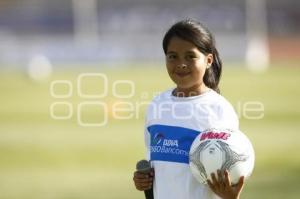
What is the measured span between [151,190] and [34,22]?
26.2 meters

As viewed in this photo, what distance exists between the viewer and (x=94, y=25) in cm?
3138

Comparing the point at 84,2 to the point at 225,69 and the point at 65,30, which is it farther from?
the point at 225,69

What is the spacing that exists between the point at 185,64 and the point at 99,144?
8752 millimetres

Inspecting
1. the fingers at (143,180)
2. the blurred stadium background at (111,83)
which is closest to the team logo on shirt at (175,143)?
the fingers at (143,180)

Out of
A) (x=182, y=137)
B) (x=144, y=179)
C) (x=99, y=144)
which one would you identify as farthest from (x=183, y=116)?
(x=99, y=144)

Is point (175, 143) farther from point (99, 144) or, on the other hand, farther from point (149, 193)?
point (99, 144)

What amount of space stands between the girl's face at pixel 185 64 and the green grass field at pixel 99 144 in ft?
14.3

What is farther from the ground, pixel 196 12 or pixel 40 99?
pixel 196 12

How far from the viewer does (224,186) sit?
152 inches

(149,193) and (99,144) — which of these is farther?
(99,144)

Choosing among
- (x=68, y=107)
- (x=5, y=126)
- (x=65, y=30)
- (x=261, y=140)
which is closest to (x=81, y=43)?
(x=65, y=30)

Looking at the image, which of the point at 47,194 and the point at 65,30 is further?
the point at 65,30

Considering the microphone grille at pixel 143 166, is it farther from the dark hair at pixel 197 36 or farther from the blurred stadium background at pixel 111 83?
the blurred stadium background at pixel 111 83

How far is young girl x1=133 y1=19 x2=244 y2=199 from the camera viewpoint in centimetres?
400
